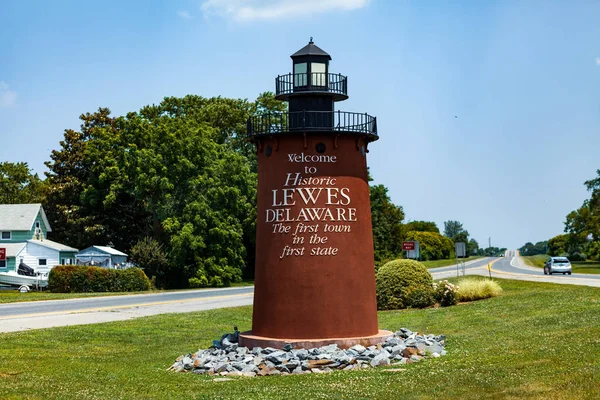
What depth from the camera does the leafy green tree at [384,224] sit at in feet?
239

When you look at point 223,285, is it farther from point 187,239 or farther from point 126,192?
point 126,192

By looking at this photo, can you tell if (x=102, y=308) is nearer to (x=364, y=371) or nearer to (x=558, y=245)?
(x=364, y=371)

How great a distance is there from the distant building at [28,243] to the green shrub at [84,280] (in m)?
10.9

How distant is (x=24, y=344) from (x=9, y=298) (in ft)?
78.6

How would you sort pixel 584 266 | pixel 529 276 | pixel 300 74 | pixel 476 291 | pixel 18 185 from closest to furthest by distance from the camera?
pixel 300 74
pixel 476 291
pixel 529 276
pixel 18 185
pixel 584 266

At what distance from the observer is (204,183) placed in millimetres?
62750

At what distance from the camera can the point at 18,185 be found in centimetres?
8675

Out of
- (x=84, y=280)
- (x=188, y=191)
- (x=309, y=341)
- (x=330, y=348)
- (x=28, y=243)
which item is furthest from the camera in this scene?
(x=28, y=243)

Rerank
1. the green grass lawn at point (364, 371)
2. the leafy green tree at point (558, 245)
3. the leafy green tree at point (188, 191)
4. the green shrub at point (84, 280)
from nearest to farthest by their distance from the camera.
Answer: the green grass lawn at point (364, 371) < the green shrub at point (84, 280) < the leafy green tree at point (188, 191) < the leafy green tree at point (558, 245)

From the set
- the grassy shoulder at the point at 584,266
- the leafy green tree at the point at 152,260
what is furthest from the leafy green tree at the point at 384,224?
the grassy shoulder at the point at 584,266

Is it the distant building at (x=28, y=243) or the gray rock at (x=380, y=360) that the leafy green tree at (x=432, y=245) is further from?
the gray rock at (x=380, y=360)

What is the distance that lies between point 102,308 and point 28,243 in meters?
29.4

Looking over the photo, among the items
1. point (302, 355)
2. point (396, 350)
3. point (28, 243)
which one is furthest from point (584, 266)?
point (302, 355)

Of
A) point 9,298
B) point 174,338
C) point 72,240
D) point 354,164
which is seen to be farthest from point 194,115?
point 354,164
